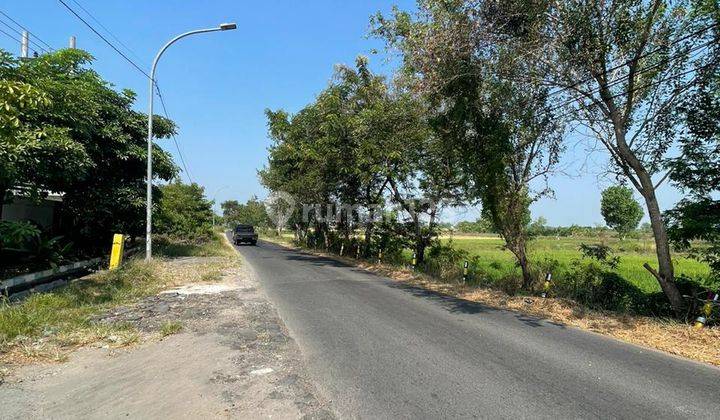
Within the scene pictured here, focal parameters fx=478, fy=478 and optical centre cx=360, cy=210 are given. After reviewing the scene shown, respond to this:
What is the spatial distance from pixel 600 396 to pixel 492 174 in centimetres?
842

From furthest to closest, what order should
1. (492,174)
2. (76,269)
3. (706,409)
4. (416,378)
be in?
(76,269) → (492,174) → (416,378) → (706,409)

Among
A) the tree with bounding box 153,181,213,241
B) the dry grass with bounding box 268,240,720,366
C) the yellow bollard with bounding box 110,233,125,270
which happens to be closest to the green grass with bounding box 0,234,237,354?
the yellow bollard with bounding box 110,233,125,270

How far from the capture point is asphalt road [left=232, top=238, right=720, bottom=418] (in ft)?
15.2

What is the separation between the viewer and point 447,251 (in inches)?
790

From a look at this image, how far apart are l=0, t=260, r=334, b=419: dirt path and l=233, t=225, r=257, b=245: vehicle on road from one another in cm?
3753

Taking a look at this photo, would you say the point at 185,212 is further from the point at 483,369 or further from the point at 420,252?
the point at 483,369

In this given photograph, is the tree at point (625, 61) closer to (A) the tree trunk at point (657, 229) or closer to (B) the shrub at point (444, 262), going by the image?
(A) the tree trunk at point (657, 229)

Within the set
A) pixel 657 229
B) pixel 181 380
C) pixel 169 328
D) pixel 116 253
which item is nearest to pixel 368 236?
pixel 116 253

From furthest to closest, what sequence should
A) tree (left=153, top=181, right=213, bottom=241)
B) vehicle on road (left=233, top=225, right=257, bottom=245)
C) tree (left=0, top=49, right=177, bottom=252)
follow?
vehicle on road (left=233, top=225, right=257, bottom=245)
tree (left=153, top=181, right=213, bottom=241)
tree (left=0, top=49, right=177, bottom=252)

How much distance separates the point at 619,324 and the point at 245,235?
39751 mm

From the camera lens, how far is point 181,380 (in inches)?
205

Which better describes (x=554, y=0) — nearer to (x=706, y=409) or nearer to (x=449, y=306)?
→ (x=449, y=306)

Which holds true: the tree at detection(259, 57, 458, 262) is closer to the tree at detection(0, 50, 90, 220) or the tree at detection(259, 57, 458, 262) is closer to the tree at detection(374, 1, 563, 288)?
the tree at detection(374, 1, 563, 288)

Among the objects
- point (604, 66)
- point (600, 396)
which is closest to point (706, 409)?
point (600, 396)
